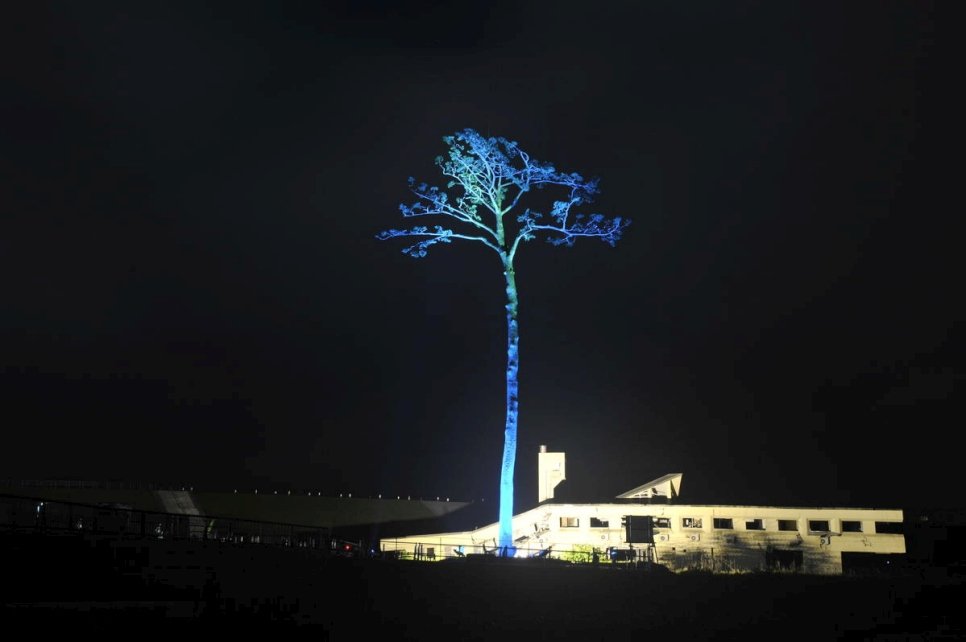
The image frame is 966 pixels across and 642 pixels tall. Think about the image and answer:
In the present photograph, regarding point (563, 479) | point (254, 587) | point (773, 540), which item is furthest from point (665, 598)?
point (563, 479)

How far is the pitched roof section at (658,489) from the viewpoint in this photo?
161 ft

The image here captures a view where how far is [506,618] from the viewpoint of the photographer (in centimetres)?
1750

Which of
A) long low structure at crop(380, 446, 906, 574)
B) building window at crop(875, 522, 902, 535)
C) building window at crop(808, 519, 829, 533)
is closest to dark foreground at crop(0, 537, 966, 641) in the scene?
long low structure at crop(380, 446, 906, 574)

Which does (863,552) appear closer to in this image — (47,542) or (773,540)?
(773,540)

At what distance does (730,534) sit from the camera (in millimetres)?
43094

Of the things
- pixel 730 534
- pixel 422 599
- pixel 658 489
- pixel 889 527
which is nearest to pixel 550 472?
pixel 658 489

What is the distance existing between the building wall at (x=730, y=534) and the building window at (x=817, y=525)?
50mm

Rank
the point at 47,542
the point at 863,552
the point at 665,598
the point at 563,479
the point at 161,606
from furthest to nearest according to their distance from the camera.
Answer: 1. the point at 563,479
2. the point at 863,552
3. the point at 665,598
4. the point at 47,542
5. the point at 161,606

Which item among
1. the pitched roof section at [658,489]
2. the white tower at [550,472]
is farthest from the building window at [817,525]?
the white tower at [550,472]

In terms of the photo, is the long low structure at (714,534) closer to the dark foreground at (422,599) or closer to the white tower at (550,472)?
the white tower at (550,472)

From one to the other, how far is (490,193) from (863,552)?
87.1ft

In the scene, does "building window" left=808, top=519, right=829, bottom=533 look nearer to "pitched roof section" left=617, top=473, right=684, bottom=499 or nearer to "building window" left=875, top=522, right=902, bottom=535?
"building window" left=875, top=522, right=902, bottom=535

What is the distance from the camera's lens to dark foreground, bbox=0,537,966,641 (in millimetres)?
13430

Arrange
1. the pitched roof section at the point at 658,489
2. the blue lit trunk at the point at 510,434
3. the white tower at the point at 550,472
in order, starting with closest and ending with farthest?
the blue lit trunk at the point at 510,434, the pitched roof section at the point at 658,489, the white tower at the point at 550,472
